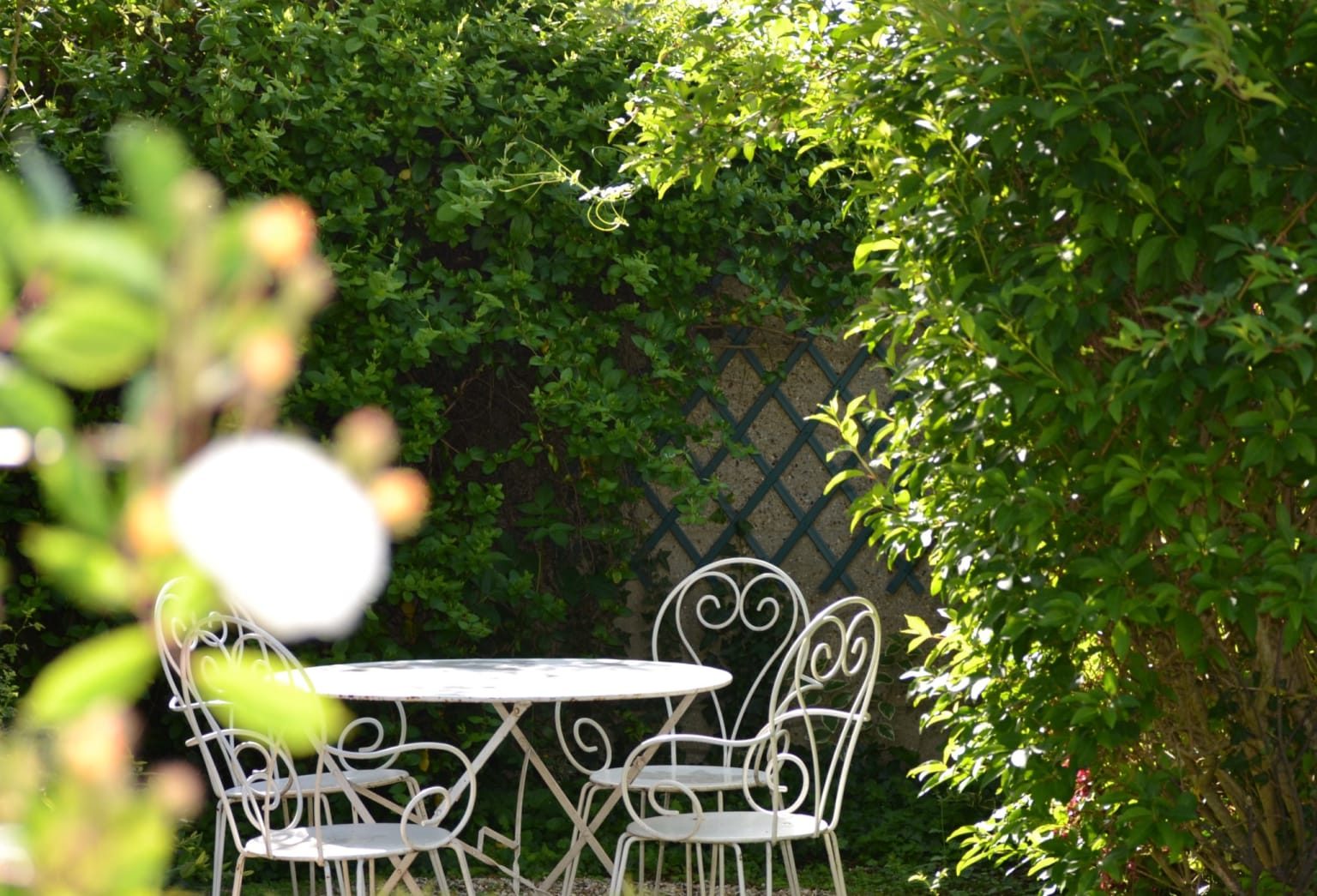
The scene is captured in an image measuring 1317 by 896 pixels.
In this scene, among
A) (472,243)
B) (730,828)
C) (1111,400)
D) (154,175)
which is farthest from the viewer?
(472,243)

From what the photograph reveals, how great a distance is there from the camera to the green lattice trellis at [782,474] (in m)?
4.68

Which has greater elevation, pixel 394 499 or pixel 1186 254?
pixel 1186 254

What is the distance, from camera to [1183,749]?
234 cm

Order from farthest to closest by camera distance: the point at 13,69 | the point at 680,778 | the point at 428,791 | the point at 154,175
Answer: the point at 13,69 < the point at 680,778 < the point at 428,791 < the point at 154,175

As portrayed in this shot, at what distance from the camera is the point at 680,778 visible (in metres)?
3.42

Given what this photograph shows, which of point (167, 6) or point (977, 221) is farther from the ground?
point (167, 6)

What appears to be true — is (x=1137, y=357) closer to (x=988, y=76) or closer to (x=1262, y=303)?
(x=1262, y=303)

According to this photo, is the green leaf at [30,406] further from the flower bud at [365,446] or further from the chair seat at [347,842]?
the chair seat at [347,842]

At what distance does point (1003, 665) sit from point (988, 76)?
0.94m

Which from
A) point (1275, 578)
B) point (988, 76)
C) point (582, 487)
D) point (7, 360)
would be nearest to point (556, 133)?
point (582, 487)

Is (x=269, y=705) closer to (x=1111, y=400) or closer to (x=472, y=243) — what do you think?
(x=1111, y=400)

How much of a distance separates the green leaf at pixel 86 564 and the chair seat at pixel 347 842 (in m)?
2.46

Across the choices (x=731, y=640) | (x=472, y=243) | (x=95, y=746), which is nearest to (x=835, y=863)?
(x=731, y=640)

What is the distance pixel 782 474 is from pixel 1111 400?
278cm
